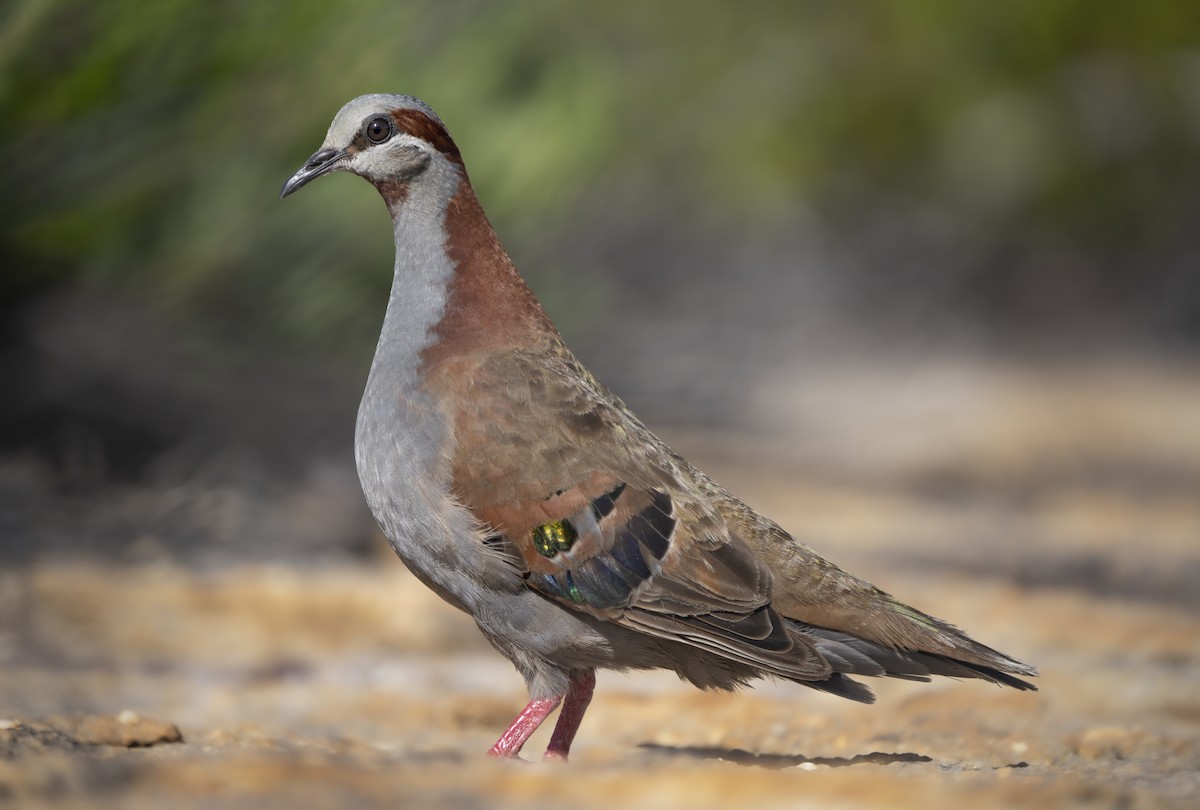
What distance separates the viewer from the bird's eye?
4.79m

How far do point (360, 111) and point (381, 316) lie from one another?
3.95 m

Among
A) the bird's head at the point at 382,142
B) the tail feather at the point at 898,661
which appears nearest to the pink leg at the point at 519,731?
the tail feather at the point at 898,661

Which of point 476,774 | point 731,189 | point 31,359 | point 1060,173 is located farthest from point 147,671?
point 1060,173

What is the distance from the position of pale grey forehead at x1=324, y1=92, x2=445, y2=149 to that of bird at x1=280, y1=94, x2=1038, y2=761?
0.51m

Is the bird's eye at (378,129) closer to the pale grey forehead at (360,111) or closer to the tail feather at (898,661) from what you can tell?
the pale grey forehead at (360,111)

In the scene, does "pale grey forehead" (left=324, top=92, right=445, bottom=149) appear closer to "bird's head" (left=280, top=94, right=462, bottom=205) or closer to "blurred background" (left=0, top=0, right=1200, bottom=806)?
"bird's head" (left=280, top=94, right=462, bottom=205)

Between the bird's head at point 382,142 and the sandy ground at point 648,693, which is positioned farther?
the bird's head at point 382,142

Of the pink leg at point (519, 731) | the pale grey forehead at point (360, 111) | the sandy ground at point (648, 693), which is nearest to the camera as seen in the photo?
the sandy ground at point (648, 693)

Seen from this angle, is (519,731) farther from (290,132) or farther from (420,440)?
(290,132)

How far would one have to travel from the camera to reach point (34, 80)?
713 cm

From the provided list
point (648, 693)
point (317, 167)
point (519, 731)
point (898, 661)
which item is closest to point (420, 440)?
point (519, 731)

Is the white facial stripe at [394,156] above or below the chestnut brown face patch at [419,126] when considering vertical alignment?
below

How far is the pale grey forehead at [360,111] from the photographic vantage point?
478 centimetres

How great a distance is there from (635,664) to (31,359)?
4.67m
